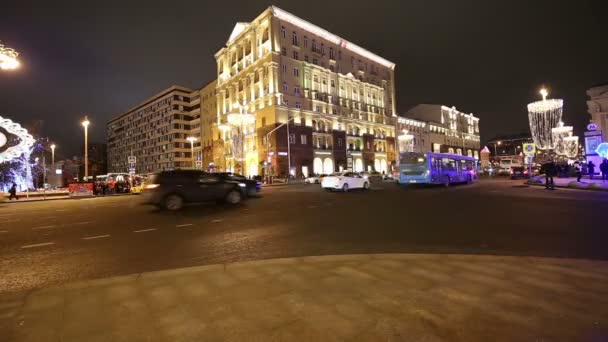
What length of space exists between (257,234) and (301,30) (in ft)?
208

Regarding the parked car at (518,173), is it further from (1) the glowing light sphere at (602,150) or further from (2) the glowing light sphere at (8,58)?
(2) the glowing light sphere at (8,58)

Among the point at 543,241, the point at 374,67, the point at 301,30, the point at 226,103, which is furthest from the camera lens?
the point at 374,67

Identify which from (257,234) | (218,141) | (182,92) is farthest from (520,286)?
(182,92)

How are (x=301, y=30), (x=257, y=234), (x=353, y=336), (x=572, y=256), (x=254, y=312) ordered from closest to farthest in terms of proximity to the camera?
1. (x=353, y=336)
2. (x=254, y=312)
3. (x=572, y=256)
4. (x=257, y=234)
5. (x=301, y=30)

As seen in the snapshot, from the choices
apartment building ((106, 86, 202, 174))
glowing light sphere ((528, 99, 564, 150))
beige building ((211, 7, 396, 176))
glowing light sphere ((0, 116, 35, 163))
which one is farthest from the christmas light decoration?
apartment building ((106, 86, 202, 174))

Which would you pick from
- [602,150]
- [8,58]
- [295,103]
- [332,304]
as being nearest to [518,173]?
[602,150]

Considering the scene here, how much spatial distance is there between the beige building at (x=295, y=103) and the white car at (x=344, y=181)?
89.8ft

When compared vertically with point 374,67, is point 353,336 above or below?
below

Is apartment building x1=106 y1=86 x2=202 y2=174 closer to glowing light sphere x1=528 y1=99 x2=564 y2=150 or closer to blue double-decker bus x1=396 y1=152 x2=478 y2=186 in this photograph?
blue double-decker bus x1=396 y1=152 x2=478 y2=186

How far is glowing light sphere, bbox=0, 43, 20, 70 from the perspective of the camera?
15700 mm

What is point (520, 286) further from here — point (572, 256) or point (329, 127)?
point (329, 127)

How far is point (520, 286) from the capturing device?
377 centimetres

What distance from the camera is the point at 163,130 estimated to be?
91.8m

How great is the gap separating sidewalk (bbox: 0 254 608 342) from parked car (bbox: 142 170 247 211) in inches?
360
